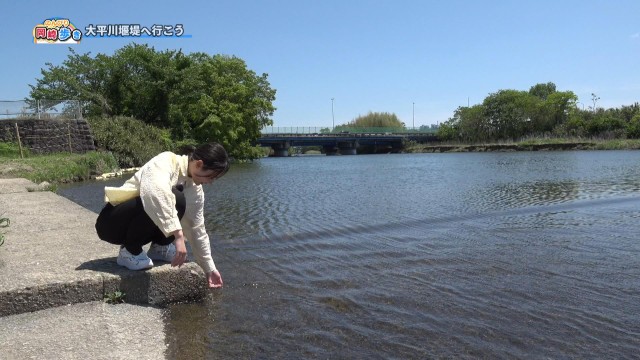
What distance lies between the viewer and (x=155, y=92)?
4206 centimetres

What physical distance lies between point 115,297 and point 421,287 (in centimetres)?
285

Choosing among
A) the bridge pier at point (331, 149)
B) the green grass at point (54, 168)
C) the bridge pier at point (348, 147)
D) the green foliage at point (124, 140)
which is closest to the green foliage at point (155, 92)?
the green foliage at point (124, 140)

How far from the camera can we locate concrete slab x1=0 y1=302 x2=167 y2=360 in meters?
2.88

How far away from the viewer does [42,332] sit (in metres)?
3.18

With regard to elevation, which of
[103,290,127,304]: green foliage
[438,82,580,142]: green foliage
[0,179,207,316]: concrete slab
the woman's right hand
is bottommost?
[103,290,127,304]: green foliage

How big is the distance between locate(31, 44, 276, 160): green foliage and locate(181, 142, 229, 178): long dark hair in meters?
36.3

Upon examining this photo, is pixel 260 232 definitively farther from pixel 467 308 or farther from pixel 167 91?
pixel 167 91

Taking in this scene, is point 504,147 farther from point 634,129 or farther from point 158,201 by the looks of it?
point 158,201

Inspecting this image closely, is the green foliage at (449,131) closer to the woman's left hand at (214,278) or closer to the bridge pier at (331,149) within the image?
the bridge pier at (331,149)

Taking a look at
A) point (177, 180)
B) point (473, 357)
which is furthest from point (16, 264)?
point (473, 357)

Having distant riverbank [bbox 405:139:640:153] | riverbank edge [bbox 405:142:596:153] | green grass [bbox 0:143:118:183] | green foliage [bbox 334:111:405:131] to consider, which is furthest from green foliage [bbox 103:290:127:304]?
green foliage [bbox 334:111:405:131]

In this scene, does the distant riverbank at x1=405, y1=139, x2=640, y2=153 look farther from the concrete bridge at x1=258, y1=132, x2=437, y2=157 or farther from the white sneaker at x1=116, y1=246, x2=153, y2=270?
the white sneaker at x1=116, y1=246, x2=153, y2=270

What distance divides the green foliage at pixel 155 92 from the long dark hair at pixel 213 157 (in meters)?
36.3

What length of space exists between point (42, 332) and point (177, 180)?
139cm
